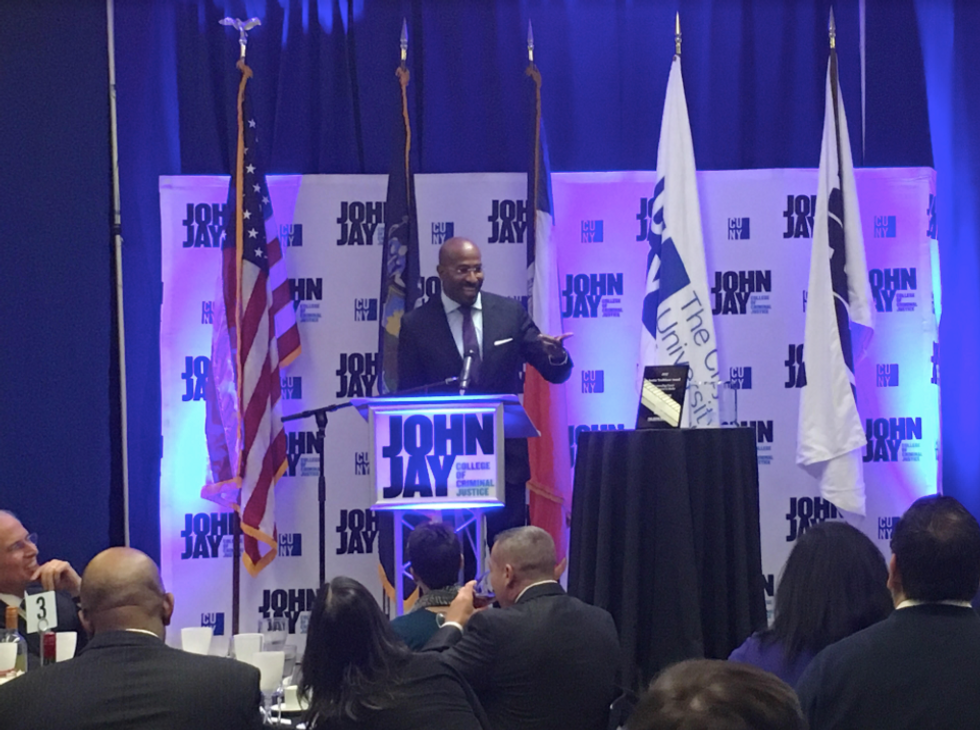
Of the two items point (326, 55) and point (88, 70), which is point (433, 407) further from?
point (88, 70)

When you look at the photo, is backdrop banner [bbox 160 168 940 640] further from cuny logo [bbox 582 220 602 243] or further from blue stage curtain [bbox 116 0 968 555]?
blue stage curtain [bbox 116 0 968 555]

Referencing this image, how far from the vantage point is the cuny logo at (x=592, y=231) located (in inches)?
241

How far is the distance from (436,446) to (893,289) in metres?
3.12

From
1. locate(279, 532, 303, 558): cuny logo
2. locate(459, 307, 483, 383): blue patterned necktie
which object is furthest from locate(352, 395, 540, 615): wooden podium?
locate(279, 532, 303, 558): cuny logo

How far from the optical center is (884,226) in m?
6.15

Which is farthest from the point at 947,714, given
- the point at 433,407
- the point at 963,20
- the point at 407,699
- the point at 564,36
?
the point at 963,20

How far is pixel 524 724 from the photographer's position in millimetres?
3197

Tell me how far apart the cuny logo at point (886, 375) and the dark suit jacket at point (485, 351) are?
6.88 ft

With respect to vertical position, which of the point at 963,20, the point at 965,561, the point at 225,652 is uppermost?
the point at 963,20

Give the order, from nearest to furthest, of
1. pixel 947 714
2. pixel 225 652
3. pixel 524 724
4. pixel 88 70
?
pixel 947 714 → pixel 524 724 → pixel 225 652 → pixel 88 70

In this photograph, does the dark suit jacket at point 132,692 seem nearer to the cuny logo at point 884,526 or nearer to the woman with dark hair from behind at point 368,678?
the woman with dark hair from behind at point 368,678

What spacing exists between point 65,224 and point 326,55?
1649 millimetres

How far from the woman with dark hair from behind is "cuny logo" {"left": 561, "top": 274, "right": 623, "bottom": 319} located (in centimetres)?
360

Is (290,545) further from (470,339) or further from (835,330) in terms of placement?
(835,330)
